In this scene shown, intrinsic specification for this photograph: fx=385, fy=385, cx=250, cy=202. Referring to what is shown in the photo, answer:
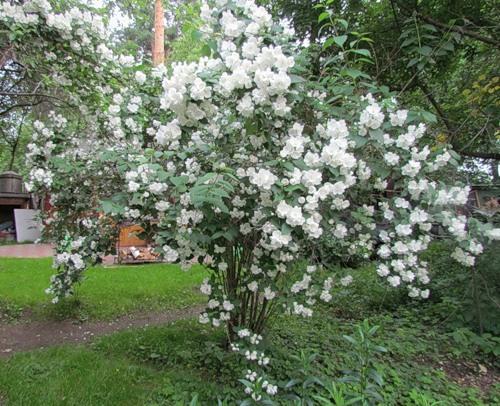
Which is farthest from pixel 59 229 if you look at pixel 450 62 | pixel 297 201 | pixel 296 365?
pixel 450 62

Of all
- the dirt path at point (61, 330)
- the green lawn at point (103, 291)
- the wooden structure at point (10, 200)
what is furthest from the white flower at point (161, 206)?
the wooden structure at point (10, 200)

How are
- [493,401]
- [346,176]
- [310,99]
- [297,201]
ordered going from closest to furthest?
[297,201], [346,176], [310,99], [493,401]

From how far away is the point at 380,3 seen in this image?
4254mm

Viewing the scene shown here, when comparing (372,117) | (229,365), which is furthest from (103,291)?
(372,117)

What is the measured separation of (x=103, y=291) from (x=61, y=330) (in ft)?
3.84

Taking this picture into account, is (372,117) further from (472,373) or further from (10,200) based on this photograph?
(10,200)

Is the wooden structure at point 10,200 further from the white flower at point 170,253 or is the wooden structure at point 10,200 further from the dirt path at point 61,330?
A: the white flower at point 170,253

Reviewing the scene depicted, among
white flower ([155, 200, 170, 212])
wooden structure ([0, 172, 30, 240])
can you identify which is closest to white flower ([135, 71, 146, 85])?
white flower ([155, 200, 170, 212])

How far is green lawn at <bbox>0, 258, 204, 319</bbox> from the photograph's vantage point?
421 cm

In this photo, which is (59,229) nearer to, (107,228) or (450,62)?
(107,228)

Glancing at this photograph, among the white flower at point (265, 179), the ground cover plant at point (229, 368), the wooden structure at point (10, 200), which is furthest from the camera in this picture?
the wooden structure at point (10, 200)

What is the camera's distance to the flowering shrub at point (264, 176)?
5.72 feet

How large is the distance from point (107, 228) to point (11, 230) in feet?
29.5

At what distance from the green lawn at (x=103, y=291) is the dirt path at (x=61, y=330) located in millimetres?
187
